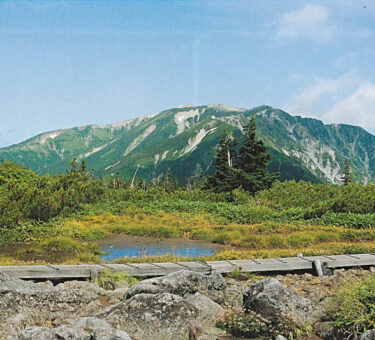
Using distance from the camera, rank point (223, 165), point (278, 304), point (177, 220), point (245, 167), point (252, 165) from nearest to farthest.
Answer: point (278, 304) → point (177, 220) → point (252, 165) → point (245, 167) → point (223, 165)

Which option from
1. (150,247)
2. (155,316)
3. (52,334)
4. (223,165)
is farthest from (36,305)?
(223,165)

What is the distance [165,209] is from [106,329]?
28796 mm

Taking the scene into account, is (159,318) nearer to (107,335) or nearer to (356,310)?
(107,335)

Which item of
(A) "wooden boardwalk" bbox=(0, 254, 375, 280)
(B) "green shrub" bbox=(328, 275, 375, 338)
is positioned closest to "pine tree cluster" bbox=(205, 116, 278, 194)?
(A) "wooden boardwalk" bbox=(0, 254, 375, 280)

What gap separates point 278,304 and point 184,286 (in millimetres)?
2401

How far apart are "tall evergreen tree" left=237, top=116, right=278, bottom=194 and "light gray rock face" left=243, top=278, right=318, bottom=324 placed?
37.5 meters

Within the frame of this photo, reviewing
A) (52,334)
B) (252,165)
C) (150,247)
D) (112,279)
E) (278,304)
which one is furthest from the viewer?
(252,165)

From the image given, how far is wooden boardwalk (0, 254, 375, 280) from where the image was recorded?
12232mm

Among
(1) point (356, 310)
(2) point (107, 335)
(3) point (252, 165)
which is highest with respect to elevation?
(3) point (252, 165)

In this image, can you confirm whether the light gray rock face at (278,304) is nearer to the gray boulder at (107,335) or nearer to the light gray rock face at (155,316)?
the light gray rock face at (155,316)

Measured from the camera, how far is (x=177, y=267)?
512 inches

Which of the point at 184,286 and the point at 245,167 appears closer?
the point at 184,286

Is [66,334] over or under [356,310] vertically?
under

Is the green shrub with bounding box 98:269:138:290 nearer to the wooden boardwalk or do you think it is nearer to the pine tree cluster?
the wooden boardwalk
